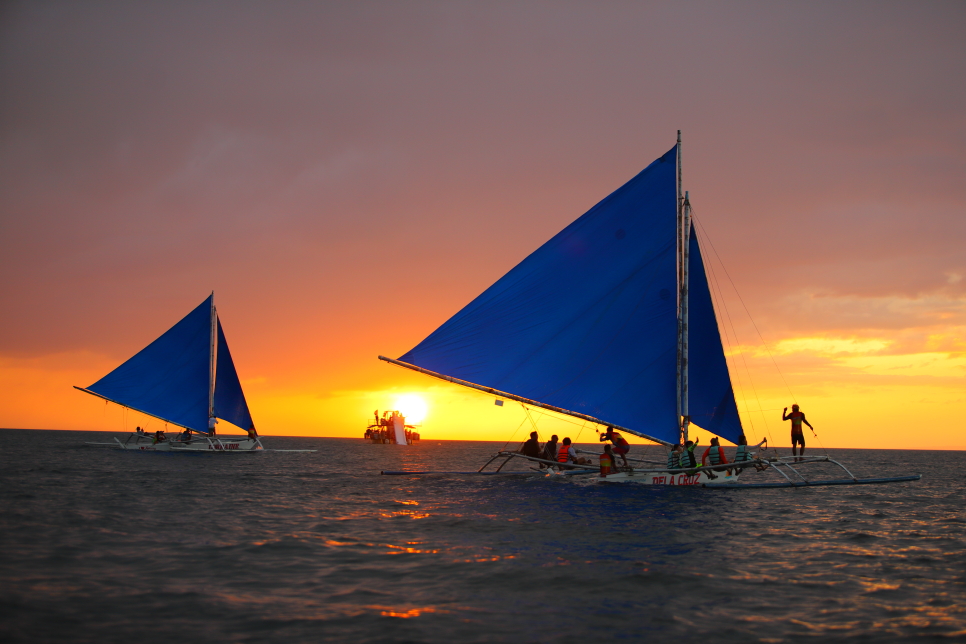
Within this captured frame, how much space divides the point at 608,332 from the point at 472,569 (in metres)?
14.2

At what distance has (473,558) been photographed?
1371 centimetres

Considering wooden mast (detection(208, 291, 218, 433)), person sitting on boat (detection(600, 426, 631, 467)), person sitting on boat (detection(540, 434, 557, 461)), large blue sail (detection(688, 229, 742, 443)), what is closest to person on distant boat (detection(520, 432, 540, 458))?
person sitting on boat (detection(540, 434, 557, 461))

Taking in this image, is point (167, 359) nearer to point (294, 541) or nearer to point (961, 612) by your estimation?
point (294, 541)

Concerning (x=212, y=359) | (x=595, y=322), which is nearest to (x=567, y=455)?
(x=595, y=322)

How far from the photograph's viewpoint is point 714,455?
26953 millimetres

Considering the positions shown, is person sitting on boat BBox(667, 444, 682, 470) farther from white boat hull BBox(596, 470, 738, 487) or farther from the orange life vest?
the orange life vest

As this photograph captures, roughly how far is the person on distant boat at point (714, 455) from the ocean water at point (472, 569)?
8.42 ft

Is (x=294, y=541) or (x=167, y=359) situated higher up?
(x=167, y=359)

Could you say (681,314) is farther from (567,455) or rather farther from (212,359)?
(212,359)

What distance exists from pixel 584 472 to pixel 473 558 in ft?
45.2

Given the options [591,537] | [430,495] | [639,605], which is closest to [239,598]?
[639,605]

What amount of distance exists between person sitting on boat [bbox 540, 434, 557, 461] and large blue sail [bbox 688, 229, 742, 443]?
592cm

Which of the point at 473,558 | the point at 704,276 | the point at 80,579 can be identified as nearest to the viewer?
the point at 80,579

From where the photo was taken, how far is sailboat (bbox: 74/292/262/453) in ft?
176
